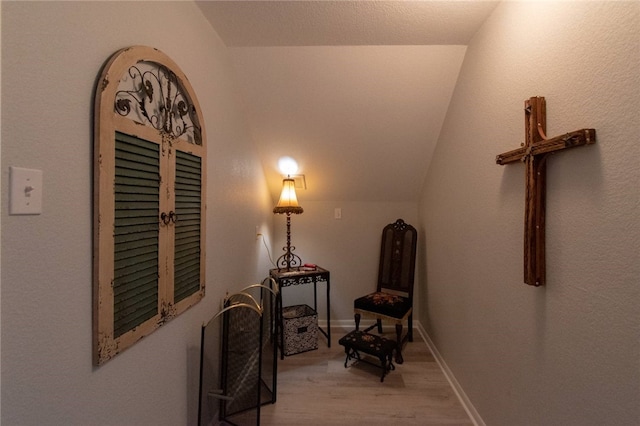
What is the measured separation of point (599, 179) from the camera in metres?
0.89

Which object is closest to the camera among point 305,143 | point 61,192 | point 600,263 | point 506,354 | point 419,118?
point 61,192

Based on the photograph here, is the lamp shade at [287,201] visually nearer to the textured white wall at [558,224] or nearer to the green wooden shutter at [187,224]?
the green wooden shutter at [187,224]

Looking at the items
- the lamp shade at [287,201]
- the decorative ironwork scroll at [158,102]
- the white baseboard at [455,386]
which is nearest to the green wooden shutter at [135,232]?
the decorative ironwork scroll at [158,102]

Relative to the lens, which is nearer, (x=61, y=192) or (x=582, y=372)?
(x=61, y=192)

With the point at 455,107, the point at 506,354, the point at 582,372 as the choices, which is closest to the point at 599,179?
the point at 582,372

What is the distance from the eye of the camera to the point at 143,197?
1046 millimetres

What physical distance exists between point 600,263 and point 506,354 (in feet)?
2.38

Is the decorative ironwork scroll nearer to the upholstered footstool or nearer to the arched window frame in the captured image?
the arched window frame

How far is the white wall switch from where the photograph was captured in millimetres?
636

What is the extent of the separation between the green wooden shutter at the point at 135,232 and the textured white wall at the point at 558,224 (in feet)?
5.00

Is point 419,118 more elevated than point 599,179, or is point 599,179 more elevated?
point 419,118

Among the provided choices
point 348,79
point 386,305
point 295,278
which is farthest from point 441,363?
point 348,79

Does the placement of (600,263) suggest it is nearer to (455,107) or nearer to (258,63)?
(455,107)

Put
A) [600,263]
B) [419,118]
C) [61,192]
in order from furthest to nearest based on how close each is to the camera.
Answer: [419,118]
[600,263]
[61,192]
